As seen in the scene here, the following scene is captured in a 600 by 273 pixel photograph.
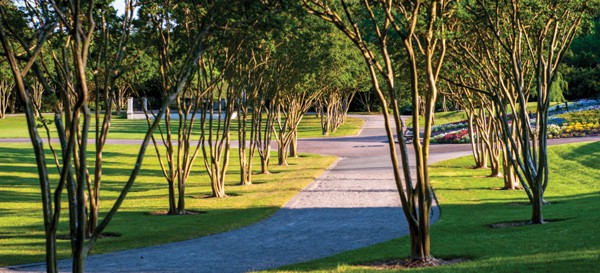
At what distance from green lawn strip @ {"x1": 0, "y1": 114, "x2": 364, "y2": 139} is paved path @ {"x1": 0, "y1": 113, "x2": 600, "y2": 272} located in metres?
38.7

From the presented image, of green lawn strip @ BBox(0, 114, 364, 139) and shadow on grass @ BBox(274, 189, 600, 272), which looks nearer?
shadow on grass @ BBox(274, 189, 600, 272)

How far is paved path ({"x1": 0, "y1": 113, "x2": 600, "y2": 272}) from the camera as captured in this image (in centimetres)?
1670

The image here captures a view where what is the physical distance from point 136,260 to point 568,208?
45.3 feet

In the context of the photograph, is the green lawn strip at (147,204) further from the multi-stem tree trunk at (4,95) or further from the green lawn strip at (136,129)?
the multi-stem tree trunk at (4,95)

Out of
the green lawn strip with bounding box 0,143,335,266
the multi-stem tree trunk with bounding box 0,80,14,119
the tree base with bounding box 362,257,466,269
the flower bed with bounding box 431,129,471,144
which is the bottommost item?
the green lawn strip with bounding box 0,143,335,266

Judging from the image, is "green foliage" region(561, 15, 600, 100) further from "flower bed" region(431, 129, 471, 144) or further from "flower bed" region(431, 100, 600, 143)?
"flower bed" region(431, 129, 471, 144)

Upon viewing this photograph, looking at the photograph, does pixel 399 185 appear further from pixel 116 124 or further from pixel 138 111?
pixel 138 111

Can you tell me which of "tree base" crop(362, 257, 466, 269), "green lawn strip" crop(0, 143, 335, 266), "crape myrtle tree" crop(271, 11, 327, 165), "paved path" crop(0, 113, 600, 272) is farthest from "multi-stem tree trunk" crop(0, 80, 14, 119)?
"tree base" crop(362, 257, 466, 269)

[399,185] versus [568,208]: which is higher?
[399,185]

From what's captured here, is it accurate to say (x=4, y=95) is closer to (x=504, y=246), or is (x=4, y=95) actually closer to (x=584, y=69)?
(x=584, y=69)

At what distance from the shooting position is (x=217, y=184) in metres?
31.4

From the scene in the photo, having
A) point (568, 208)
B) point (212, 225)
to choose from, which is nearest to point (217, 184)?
point (212, 225)

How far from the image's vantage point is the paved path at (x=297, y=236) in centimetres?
1670

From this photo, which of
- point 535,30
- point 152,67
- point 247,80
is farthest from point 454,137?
point 535,30
